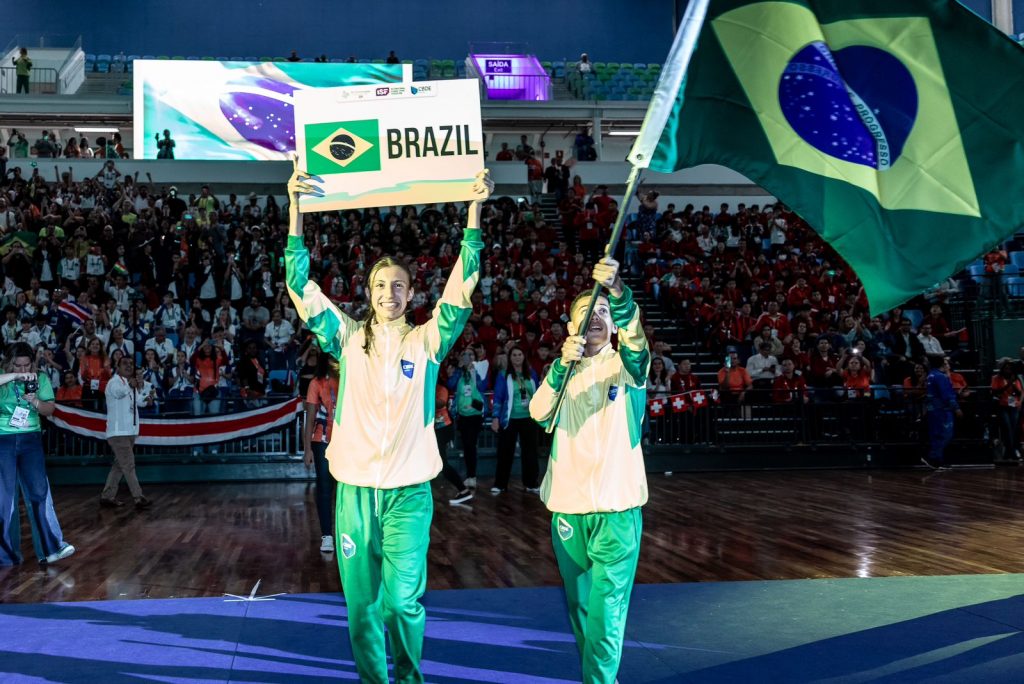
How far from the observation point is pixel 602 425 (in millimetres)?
4867

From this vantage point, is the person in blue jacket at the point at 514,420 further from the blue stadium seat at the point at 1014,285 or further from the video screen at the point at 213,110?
the video screen at the point at 213,110

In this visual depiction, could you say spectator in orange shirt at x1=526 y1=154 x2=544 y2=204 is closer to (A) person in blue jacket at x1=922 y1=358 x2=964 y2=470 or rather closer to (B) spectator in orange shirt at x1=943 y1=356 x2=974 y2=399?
(B) spectator in orange shirt at x1=943 y1=356 x2=974 y2=399

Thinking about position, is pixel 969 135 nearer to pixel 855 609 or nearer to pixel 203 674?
pixel 855 609

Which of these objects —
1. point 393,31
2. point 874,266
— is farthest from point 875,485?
point 393,31

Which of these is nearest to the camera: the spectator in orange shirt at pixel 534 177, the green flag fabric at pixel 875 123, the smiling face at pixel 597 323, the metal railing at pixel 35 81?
the green flag fabric at pixel 875 123

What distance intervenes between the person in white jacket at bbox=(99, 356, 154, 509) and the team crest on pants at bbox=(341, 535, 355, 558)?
8833 millimetres

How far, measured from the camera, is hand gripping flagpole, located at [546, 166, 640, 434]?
4.18 m

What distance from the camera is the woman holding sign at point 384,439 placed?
461cm

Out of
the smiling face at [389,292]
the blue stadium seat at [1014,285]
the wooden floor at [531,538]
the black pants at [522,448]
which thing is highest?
the blue stadium seat at [1014,285]

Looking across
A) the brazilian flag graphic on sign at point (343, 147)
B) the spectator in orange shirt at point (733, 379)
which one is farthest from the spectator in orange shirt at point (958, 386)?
the brazilian flag graphic on sign at point (343, 147)

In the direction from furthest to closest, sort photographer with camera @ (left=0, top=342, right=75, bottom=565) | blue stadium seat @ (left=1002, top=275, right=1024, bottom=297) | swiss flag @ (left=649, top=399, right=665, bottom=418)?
blue stadium seat @ (left=1002, top=275, right=1024, bottom=297), swiss flag @ (left=649, top=399, right=665, bottom=418), photographer with camera @ (left=0, top=342, right=75, bottom=565)

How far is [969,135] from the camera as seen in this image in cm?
497

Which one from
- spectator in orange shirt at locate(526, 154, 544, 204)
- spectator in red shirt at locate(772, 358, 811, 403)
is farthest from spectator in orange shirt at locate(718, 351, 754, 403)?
spectator in orange shirt at locate(526, 154, 544, 204)

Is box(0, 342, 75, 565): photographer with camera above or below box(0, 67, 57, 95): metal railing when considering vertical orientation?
below
